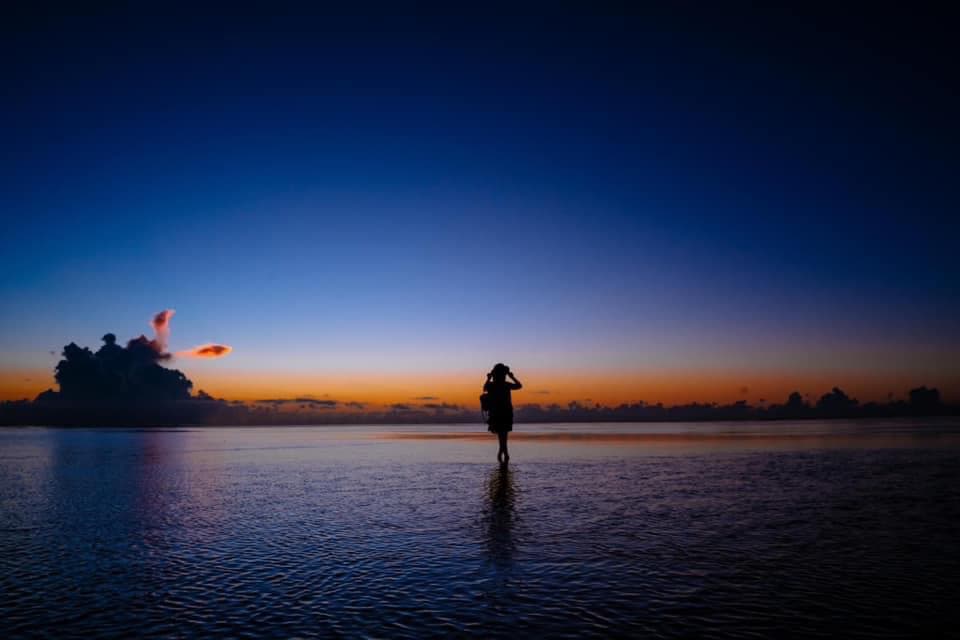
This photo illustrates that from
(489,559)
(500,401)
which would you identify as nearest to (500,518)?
(489,559)

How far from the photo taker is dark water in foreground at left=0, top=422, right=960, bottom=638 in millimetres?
5148

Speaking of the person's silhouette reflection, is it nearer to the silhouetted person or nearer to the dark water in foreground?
the dark water in foreground

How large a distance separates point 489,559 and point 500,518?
289 centimetres

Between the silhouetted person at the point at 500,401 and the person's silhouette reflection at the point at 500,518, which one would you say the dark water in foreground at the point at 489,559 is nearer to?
the person's silhouette reflection at the point at 500,518

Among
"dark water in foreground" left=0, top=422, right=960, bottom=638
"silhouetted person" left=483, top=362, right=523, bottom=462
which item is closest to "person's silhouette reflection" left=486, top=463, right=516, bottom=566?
"dark water in foreground" left=0, top=422, right=960, bottom=638

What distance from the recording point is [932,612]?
5.26 metres

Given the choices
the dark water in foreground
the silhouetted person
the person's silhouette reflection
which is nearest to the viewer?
the dark water in foreground

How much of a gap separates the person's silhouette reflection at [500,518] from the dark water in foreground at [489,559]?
57 millimetres

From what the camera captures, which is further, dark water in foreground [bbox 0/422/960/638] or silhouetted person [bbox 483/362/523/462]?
silhouetted person [bbox 483/362/523/462]

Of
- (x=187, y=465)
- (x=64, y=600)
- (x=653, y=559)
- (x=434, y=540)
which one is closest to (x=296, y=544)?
(x=434, y=540)

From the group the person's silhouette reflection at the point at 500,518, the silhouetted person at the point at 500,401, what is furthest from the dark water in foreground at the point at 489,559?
the silhouetted person at the point at 500,401

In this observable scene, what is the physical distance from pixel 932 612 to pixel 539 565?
3677mm

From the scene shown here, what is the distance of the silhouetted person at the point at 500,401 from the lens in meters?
21.2

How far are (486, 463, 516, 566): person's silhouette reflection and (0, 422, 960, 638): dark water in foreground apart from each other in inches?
2.3
